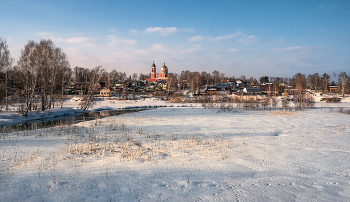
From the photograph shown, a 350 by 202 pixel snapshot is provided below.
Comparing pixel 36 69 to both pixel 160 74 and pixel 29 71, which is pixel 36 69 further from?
pixel 160 74

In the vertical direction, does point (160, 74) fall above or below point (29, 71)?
above

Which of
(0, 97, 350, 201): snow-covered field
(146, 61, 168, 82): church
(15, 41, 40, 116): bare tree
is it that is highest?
(146, 61, 168, 82): church

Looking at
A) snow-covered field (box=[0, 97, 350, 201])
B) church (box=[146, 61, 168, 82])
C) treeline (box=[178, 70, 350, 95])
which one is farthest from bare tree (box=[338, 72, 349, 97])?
church (box=[146, 61, 168, 82])

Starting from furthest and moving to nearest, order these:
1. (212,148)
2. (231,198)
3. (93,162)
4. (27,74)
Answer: (27,74) → (212,148) → (93,162) → (231,198)

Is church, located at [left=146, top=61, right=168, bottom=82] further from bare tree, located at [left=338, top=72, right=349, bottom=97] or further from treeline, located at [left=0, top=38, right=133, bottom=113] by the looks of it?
treeline, located at [left=0, top=38, right=133, bottom=113]

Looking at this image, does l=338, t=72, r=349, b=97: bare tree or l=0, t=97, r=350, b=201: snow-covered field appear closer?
l=0, t=97, r=350, b=201: snow-covered field

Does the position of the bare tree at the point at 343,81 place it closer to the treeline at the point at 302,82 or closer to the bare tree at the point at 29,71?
the treeline at the point at 302,82

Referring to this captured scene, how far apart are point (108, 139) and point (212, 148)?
6.32 meters

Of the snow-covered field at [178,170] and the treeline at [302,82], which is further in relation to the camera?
the treeline at [302,82]

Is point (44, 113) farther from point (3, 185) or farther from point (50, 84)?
point (3, 185)

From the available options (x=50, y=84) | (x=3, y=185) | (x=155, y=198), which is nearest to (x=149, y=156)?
(x=155, y=198)

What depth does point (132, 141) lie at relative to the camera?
11109mm

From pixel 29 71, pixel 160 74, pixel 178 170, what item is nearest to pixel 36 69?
pixel 29 71

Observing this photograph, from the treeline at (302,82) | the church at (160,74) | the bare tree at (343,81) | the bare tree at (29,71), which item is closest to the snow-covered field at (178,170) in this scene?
the bare tree at (29,71)
